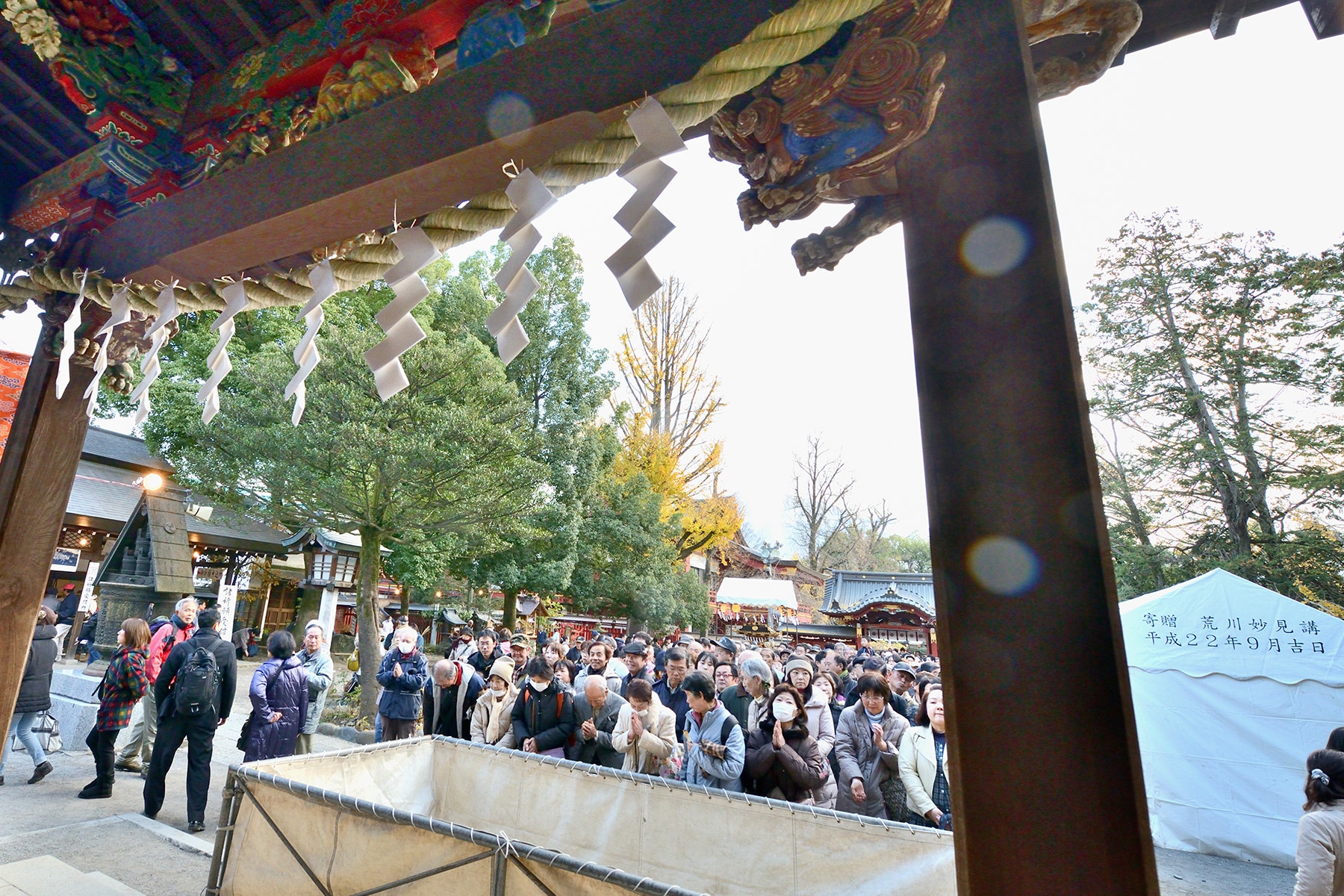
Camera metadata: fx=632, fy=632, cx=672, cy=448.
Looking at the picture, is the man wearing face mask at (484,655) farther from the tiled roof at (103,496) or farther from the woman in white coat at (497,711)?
the tiled roof at (103,496)

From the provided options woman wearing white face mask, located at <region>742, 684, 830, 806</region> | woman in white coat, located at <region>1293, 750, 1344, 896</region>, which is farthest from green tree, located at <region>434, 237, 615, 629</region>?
woman in white coat, located at <region>1293, 750, 1344, 896</region>

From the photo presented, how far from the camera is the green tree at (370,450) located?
9.02 meters

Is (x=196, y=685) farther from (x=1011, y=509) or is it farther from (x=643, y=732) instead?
(x=1011, y=509)

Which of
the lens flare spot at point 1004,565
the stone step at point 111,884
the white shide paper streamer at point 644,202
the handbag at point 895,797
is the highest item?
the white shide paper streamer at point 644,202

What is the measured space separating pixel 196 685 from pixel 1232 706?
27.9 ft

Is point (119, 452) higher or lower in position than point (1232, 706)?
higher

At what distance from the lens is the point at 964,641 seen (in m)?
0.91

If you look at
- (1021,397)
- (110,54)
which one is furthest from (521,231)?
(110,54)

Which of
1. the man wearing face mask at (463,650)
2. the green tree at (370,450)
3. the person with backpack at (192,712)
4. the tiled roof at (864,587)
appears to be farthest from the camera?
the tiled roof at (864,587)

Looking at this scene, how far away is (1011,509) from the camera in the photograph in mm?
921

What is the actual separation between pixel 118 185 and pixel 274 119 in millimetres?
851

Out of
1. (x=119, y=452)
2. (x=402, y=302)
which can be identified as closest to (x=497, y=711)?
(x=402, y=302)

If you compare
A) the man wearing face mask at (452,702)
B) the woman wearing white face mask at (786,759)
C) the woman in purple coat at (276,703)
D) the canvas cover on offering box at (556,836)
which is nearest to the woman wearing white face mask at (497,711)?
the man wearing face mask at (452,702)

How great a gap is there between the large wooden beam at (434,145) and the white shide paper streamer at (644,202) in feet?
0.46
